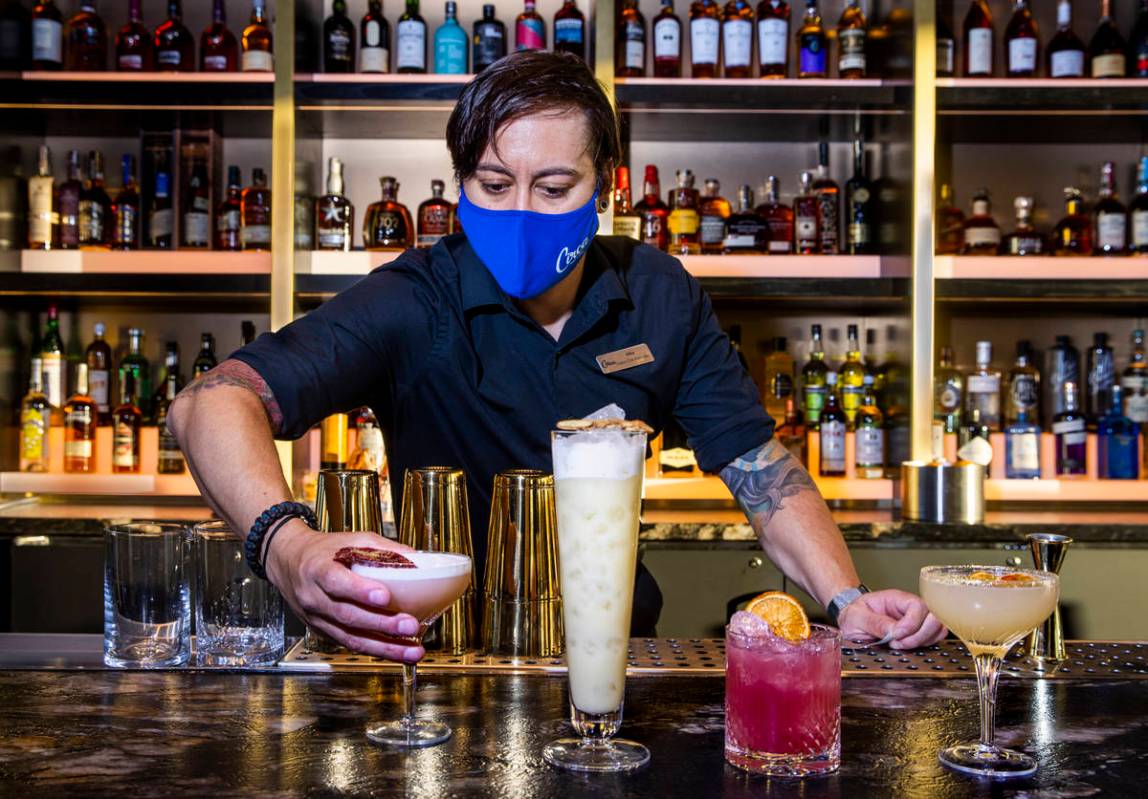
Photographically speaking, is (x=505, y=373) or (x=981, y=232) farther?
(x=981, y=232)

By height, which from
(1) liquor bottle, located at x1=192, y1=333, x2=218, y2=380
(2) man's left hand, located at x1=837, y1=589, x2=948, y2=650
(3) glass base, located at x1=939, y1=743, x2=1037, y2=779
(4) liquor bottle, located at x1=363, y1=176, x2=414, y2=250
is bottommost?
(3) glass base, located at x1=939, y1=743, x2=1037, y2=779

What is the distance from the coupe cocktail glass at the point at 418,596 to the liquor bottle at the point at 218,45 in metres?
2.42

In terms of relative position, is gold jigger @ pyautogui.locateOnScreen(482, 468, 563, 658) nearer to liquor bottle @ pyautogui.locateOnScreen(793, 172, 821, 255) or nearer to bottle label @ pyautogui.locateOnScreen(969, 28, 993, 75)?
liquor bottle @ pyautogui.locateOnScreen(793, 172, 821, 255)

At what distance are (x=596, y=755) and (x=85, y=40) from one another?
284 cm

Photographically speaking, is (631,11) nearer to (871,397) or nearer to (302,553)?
(871,397)

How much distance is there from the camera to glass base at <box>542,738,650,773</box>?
2.97 ft

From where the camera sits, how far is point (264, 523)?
3.74ft

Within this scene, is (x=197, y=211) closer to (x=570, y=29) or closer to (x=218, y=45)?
(x=218, y=45)

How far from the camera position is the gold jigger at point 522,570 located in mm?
1248

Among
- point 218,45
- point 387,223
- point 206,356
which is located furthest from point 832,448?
point 218,45

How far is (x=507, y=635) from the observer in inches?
49.8

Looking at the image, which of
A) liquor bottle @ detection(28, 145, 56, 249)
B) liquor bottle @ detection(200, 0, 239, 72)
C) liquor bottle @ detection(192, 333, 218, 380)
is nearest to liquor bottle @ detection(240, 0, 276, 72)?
liquor bottle @ detection(200, 0, 239, 72)

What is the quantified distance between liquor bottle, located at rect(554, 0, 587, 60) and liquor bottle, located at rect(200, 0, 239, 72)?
0.88 meters

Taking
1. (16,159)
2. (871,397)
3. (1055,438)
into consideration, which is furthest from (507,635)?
(16,159)
